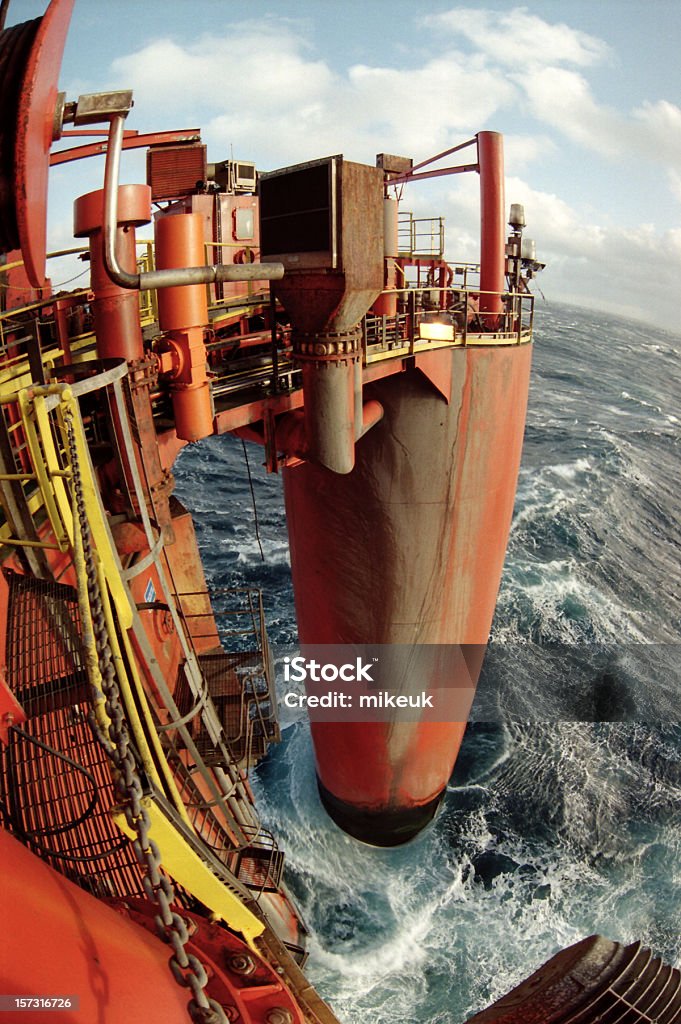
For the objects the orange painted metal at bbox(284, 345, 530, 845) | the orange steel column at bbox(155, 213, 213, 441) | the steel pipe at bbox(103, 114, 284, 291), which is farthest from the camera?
the orange painted metal at bbox(284, 345, 530, 845)

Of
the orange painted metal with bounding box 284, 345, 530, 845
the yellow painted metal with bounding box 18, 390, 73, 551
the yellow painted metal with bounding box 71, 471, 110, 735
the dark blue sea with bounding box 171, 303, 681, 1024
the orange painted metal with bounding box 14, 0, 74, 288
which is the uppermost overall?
the orange painted metal with bounding box 14, 0, 74, 288

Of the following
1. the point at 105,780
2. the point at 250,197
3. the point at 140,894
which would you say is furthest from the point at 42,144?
the point at 250,197

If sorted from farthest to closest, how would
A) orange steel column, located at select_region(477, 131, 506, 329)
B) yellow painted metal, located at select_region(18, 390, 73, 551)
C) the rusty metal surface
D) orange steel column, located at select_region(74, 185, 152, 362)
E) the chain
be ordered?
orange steel column, located at select_region(477, 131, 506, 329) < the rusty metal surface < orange steel column, located at select_region(74, 185, 152, 362) < yellow painted metal, located at select_region(18, 390, 73, 551) < the chain

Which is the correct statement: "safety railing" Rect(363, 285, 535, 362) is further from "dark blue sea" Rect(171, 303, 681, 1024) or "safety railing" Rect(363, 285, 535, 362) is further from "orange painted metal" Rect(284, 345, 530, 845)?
"dark blue sea" Rect(171, 303, 681, 1024)

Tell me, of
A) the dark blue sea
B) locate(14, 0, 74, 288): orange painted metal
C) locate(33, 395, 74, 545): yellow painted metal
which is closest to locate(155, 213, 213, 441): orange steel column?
locate(14, 0, 74, 288): orange painted metal

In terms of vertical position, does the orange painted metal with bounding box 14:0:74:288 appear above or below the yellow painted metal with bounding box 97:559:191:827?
above

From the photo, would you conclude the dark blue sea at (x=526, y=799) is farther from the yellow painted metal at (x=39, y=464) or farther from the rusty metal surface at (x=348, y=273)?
the rusty metal surface at (x=348, y=273)

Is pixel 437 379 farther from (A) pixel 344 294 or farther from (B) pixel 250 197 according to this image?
(B) pixel 250 197
